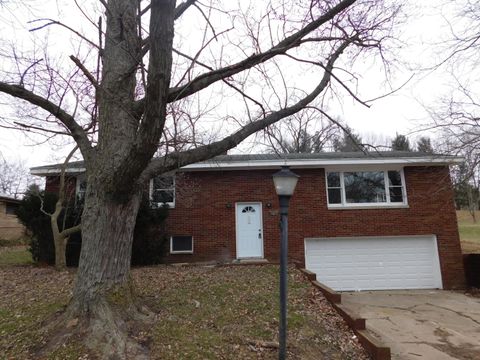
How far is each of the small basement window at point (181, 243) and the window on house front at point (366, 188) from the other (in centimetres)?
539

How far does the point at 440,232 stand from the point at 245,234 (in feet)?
23.6

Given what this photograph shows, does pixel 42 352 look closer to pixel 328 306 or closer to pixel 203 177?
pixel 328 306

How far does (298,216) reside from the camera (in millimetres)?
12438

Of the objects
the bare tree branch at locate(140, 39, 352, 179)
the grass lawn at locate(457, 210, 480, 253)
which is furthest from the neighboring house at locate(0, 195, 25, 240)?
the grass lawn at locate(457, 210, 480, 253)

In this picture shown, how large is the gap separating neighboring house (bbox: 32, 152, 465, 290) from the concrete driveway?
104 cm

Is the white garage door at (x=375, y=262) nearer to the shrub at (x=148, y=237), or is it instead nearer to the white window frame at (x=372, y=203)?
the white window frame at (x=372, y=203)

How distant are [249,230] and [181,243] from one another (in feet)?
8.27

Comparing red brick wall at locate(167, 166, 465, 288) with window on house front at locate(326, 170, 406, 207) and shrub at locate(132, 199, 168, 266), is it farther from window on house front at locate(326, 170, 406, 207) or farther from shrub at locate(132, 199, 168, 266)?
shrub at locate(132, 199, 168, 266)

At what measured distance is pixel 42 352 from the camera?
4016mm

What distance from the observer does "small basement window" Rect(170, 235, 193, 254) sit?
482 inches

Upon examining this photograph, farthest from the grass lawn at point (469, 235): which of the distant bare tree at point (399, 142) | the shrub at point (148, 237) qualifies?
the shrub at point (148, 237)

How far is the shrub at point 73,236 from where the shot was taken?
1095 cm

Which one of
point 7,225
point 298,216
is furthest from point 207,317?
point 7,225

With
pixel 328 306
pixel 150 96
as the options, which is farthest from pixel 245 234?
pixel 150 96
